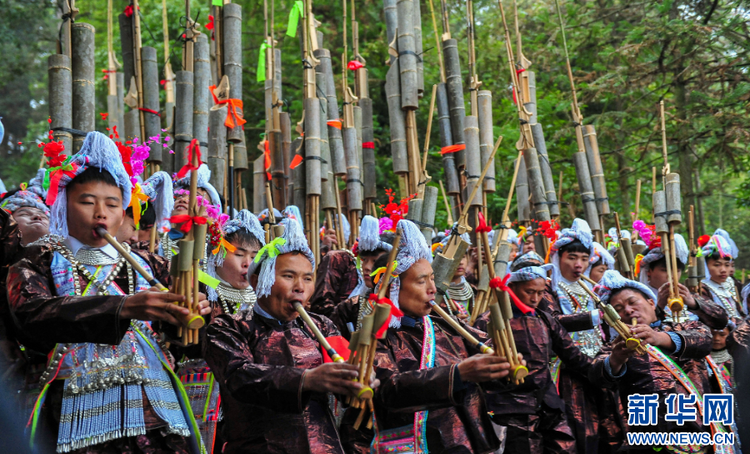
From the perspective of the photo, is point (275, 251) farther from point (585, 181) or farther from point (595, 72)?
point (595, 72)

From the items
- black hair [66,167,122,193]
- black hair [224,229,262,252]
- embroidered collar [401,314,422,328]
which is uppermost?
black hair [66,167,122,193]

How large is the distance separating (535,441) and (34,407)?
319cm

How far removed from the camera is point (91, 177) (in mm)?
3209

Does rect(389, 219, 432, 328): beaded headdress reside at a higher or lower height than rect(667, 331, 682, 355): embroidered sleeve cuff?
higher

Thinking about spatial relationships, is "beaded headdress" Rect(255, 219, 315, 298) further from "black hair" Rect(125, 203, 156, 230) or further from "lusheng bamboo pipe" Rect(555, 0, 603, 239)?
"lusheng bamboo pipe" Rect(555, 0, 603, 239)

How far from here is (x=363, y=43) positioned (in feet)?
45.4

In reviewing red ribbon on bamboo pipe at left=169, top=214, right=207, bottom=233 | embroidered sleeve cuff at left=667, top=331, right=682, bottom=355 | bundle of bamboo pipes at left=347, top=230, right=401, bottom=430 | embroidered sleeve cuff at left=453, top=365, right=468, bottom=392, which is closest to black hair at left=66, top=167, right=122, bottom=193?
red ribbon on bamboo pipe at left=169, top=214, right=207, bottom=233

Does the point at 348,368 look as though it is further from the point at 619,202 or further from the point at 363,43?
the point at 619,202

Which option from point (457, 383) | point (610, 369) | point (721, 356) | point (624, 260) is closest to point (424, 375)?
point (457, 383)

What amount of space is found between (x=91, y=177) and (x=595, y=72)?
11091mm

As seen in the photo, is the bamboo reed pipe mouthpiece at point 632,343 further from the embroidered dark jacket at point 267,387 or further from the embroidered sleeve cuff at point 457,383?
the embroidered dark jacket at point 267,387

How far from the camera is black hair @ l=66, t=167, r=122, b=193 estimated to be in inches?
126

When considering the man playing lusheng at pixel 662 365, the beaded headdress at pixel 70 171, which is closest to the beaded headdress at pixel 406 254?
the beaded headdress at pixel 70 171

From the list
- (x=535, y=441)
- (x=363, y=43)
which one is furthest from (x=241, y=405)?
(x=363, y=43)
